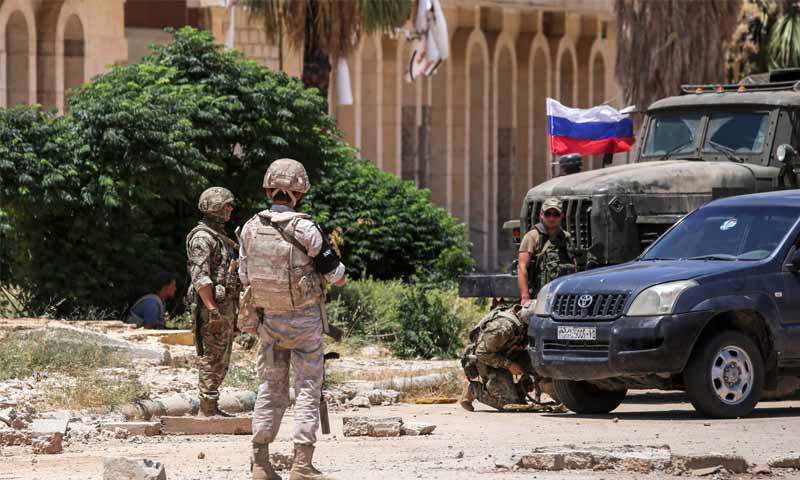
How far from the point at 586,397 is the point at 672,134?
4.36 metres

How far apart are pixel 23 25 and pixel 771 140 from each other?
15.5 m

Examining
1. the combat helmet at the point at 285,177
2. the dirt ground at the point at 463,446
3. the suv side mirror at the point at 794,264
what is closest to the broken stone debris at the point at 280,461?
the dirt ground at the point at 463,446

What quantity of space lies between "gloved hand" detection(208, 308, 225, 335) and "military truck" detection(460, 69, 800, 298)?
3.70 metres

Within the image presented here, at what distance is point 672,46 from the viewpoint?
28219 mm

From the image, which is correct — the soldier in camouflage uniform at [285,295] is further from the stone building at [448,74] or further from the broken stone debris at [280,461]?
the stone building at [448,74]

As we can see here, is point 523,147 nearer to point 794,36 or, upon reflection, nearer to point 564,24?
point 564,24

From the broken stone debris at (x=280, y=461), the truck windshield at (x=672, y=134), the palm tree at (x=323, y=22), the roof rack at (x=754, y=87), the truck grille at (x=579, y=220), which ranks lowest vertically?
the broken stone debris at (x=280, y=461)

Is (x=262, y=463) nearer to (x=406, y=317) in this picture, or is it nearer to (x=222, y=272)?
(x=222, y=272)

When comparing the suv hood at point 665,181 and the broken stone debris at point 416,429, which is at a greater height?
the suv hood at point 665,181

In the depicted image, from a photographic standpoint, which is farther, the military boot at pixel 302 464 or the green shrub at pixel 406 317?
the green shrub at pixel 406 317

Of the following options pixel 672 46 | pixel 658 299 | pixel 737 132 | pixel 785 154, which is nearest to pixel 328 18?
pixel 672 46

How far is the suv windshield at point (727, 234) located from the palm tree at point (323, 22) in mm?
12035

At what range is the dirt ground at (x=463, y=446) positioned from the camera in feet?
32.2

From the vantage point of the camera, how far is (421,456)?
10.5 metres
